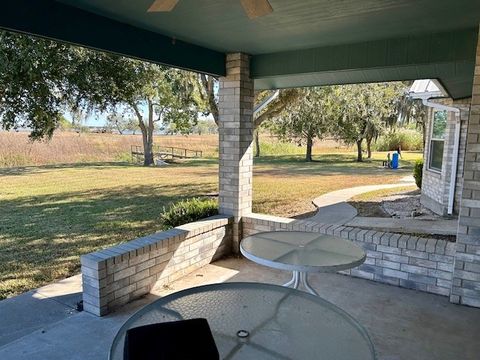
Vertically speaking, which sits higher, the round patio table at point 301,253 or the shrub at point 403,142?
the shrub at point 403,142

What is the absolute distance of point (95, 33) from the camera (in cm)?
299

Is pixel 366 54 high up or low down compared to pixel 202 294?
up

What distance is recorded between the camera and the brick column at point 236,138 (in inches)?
174

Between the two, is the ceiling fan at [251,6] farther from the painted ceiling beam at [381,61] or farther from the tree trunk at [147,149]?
the tree trunk at [147,149]

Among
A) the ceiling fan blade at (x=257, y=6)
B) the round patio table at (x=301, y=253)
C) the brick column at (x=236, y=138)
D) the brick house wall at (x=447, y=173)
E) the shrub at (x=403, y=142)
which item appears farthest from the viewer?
the shrub at (x=403, y=142)

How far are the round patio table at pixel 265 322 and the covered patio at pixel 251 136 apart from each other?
3.21 feet

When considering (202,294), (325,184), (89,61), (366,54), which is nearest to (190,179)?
(325,184)

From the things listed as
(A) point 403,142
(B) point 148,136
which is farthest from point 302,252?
(A) point 403,142

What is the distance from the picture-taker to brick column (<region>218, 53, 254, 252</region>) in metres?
4.42

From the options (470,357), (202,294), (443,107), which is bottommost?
(470,357)

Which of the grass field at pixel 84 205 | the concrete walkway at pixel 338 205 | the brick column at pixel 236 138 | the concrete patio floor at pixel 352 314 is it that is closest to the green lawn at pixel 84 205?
the grass field at pixel 84 205

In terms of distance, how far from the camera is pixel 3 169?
48.0 feet

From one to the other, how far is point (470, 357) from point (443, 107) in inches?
212

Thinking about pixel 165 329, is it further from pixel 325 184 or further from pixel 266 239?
pixel 325 184
